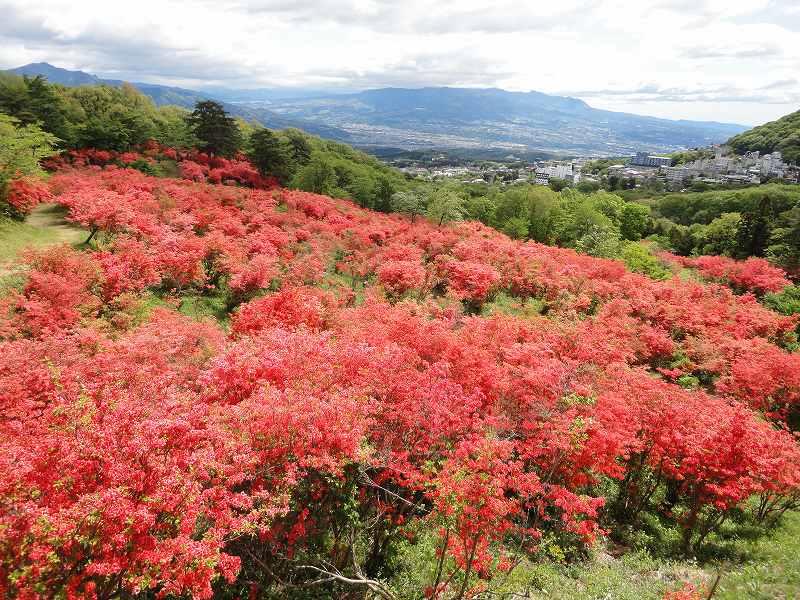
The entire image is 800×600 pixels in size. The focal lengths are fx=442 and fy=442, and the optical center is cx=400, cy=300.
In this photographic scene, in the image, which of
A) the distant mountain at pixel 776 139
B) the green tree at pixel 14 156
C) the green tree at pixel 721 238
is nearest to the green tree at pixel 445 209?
the green tree at pixel 14 156

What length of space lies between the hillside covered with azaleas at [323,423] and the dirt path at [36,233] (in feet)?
4.81

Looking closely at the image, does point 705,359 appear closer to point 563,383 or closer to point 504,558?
point 563,383

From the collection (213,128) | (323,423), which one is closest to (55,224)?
(213,128)

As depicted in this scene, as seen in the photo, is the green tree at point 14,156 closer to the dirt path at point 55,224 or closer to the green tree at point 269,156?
the dirt path at point 55,224

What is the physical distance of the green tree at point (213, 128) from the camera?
4697cm

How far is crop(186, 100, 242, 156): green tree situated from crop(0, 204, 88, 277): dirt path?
71.4 ft

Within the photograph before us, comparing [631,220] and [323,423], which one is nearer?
[323,423]

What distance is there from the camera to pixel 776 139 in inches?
6078

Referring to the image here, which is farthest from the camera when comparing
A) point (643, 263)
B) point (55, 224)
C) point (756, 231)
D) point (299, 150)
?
point (299, 150)

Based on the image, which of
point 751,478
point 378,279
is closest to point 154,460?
point 751,478

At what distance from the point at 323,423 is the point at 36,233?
24621 mm

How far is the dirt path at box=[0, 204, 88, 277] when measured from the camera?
21031mm

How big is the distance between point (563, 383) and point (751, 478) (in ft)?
18.3

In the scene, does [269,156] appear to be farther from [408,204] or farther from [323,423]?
[323,423]
